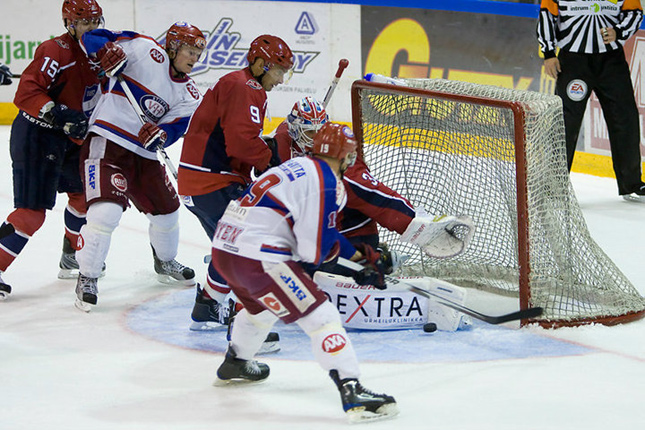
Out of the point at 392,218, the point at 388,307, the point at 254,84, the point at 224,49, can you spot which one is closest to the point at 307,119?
the point at 254,84

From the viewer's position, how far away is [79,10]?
13.3 ft

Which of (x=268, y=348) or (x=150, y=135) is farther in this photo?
(x=150, y=135)

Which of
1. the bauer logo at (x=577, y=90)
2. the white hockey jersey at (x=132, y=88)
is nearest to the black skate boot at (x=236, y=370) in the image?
the white hockey jersey at (x=132, y=88)

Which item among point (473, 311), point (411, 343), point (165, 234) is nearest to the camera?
point (473, 311)

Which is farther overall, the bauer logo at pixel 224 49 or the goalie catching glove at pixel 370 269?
the bauer logo at pixel 224 49

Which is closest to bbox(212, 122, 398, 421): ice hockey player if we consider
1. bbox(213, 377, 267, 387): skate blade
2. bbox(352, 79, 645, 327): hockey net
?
bbox(213, 377, 267, 387): skate blade

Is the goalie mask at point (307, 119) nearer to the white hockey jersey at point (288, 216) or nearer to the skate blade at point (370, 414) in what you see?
the white hockey jersey at point (288, 216)

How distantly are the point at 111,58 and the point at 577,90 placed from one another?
3116mm

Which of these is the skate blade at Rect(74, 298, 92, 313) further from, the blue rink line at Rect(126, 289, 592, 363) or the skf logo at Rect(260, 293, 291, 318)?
the skf logo at Rect(260, 293, 291, 318)

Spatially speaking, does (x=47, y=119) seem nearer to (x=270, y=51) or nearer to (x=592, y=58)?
(x=270, y=51)

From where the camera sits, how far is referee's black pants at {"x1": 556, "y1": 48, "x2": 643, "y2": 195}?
19.5 ft

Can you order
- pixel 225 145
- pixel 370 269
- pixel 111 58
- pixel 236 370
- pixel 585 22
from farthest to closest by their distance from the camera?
1. pixel 585 22
2. pixel 111 58
3. pixel 225 145
4. pixel 236 370
5. pixel 370 269

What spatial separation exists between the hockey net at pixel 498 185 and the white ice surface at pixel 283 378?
0.20m

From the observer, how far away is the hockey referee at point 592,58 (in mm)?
5930
